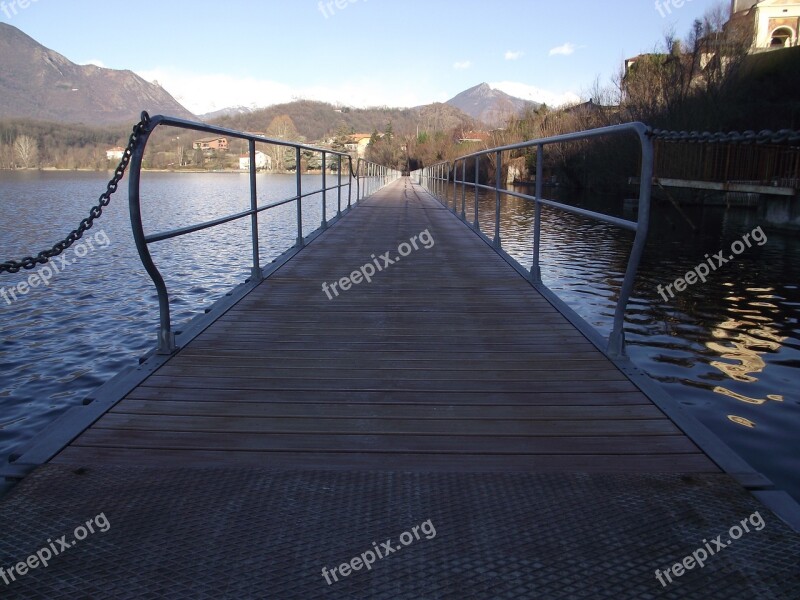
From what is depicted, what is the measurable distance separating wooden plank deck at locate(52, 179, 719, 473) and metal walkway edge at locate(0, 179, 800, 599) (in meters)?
0.01

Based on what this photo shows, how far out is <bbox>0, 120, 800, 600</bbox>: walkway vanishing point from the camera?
142 centimetres

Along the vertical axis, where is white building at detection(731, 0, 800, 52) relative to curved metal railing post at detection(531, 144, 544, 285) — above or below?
above

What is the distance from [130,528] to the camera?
1587mm

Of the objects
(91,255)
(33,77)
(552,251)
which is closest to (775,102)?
(552,251)

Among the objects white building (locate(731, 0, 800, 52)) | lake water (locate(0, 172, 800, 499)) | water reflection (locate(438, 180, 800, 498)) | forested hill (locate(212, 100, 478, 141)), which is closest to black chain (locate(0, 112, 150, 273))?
lake water (locate(0, 172, 800, 499))

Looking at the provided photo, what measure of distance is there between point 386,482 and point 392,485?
3 cm

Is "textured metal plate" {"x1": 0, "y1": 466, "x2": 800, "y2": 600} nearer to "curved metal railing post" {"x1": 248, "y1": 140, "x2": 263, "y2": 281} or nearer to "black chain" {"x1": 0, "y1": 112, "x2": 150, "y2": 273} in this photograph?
"black chain" {"x1": 0, "y1": 112, "x2": 150, "y2": 273}

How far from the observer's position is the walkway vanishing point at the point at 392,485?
1.42m

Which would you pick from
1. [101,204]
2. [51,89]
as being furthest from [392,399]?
[51,89]

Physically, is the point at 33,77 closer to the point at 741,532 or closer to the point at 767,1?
the point at 767,1

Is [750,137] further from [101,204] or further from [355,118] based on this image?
[355,118]

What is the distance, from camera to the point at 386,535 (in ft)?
5.15

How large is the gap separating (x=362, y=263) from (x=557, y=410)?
11.4ft

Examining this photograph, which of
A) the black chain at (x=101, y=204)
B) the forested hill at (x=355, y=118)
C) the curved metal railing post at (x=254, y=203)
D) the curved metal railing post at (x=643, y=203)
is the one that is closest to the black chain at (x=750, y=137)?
the curved metal railing post at (x=643, y=203)
